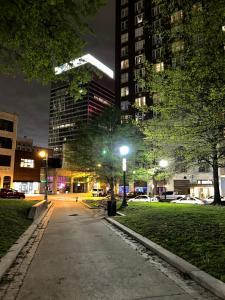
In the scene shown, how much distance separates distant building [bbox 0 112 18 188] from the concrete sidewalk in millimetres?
59429

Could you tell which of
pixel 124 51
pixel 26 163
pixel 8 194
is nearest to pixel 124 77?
pixel 124 51

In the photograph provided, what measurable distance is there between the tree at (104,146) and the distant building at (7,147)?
3510cm

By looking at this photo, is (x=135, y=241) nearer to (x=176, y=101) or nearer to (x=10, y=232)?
(x=10, y=232)

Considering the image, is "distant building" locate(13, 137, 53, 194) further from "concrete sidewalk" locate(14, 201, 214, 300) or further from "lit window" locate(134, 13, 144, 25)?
"concrete sidewalk" locate(14, 201, 214, 300)

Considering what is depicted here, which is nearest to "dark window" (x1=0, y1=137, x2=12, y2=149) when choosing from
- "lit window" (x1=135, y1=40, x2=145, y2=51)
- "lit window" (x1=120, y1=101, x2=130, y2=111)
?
"lit window" (x1=120, y1=101, x2=130, y2=111)

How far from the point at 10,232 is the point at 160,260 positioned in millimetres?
7041

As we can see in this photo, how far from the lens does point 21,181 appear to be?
72.8m

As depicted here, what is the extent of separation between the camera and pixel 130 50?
80.8 metres

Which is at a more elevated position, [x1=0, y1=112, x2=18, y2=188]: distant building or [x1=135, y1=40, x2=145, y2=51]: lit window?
[x1=135, y1=40, x2=145, y2=51]: lit window

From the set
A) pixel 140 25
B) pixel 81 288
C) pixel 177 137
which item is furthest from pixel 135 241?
pixel 140 25

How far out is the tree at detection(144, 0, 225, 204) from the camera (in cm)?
1336

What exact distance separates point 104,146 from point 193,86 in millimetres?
16935

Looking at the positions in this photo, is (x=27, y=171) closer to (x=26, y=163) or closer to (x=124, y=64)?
(x=26, y=163)

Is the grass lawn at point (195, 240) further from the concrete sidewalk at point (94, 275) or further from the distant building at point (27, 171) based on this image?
the distant building at point (27, 171)
